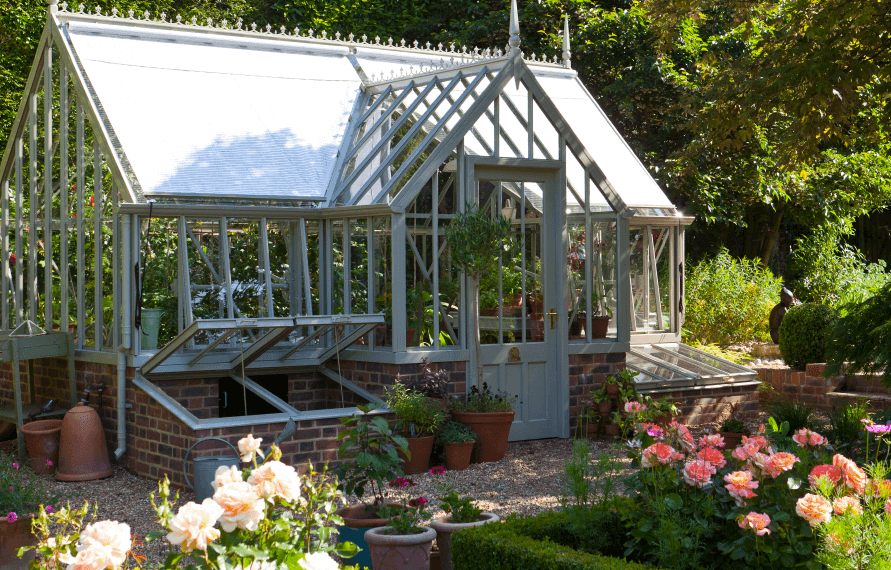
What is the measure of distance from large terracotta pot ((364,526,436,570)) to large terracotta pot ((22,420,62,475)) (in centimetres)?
498

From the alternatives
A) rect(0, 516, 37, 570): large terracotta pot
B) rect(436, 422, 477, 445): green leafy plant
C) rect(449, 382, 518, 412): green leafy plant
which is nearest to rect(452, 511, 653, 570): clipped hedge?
rect(0, 516, 37, 570): large terracotta pot

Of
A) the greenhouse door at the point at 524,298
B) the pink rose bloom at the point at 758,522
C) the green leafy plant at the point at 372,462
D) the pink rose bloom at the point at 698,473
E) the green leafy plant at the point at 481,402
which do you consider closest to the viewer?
the pink rose bloom at the point at 758,522

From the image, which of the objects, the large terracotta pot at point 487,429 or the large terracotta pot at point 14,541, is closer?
the large terracotta pot at point 14,541

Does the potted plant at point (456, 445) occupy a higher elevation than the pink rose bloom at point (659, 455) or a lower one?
lower

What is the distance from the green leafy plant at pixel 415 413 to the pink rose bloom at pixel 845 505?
16.5 ft

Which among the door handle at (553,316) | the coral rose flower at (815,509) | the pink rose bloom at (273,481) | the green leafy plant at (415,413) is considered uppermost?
the door handle at (553,316)

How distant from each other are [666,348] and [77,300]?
6953mm

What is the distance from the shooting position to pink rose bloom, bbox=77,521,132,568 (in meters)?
2.52

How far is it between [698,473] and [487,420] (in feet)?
14.9

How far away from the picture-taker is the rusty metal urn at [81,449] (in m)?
8.67

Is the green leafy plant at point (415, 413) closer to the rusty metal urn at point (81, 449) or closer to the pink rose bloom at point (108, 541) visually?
the rusty metal urn at point (81, 449)

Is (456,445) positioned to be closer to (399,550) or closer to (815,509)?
(399,550)

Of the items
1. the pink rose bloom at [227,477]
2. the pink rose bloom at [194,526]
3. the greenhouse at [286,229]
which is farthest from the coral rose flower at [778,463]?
the greenhouse at [286,229]

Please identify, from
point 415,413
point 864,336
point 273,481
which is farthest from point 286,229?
point 273,481
